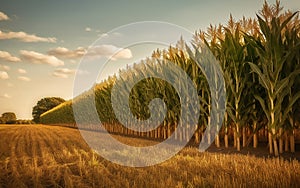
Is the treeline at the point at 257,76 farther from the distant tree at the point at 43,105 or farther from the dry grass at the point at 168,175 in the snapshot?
the distant tree at the point at 43,105

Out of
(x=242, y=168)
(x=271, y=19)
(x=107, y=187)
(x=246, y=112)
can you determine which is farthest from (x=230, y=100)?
(x=107, y=187)

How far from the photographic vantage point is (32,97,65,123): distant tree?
103262 millimetres

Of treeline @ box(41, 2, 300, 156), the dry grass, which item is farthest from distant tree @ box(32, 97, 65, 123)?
the dry grass

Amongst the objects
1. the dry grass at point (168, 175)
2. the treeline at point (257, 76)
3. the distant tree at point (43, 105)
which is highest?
the distant tree at point (43, 105)

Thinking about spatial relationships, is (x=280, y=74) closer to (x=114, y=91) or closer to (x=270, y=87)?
(x=270, y=87)

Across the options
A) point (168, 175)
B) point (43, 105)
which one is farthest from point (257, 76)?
point (43, 105)

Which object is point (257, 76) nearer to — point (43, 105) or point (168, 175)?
point (168, 175)

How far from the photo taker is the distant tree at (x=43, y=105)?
10326cm

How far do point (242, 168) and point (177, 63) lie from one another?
7440mm

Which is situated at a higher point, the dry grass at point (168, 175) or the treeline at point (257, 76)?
the treeline at point (257, 76)

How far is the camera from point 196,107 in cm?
1076

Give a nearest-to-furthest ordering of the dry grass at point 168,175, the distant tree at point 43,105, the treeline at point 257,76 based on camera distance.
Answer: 1. the dry grass at point 168,175
2. the treeline at point 257,76
3. the distant tree at point 43,105

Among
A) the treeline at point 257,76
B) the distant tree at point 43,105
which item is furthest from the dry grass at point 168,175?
the distant tree at point 43,105

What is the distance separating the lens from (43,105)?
348ft
